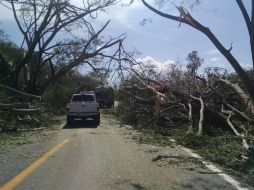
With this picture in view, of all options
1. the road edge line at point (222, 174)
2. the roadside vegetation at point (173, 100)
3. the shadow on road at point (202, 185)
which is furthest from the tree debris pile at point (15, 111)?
the shadow on road at point (202, 185)

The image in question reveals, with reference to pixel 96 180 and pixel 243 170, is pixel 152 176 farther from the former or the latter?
pixel 243 170

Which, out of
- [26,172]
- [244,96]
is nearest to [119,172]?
[26,172]

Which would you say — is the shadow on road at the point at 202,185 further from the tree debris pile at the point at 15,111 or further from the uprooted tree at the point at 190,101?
the tree debris pile at the point at 15,111

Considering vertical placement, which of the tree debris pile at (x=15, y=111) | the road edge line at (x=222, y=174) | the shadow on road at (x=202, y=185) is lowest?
the shadow on road at (x=202, y=185)

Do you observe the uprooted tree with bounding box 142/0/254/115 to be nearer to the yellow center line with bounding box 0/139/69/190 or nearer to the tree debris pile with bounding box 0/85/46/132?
the yellow center line with bounding box 0/139/69/190

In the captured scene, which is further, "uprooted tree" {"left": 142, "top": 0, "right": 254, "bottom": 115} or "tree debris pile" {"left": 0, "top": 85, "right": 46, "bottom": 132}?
"tree debris pile" {"left": 0, "top": 85, "right": 46, "bottom": 132}

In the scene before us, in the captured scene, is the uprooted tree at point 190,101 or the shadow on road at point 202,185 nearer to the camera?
the shadow on road at point 202,185

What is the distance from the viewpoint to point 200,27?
14.2 meters

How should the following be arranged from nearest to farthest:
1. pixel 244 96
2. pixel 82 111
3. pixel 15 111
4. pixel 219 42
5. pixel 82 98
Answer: pixel 219 42 → pixel 244 96 → pixel 15 111 → pixel 82 111 → pixel 82 98

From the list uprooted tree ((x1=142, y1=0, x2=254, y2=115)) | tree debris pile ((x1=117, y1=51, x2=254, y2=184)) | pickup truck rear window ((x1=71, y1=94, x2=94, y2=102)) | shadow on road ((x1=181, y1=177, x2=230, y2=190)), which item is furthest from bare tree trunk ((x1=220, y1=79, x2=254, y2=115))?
pickup truck rear window ((x1=71, y1=94, x2=94, y2=102))

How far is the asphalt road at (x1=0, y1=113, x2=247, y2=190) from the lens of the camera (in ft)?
28.5

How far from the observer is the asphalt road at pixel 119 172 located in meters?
8.68

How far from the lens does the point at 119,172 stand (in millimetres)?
10148

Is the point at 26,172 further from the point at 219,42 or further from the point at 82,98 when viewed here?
the point at 82,98
